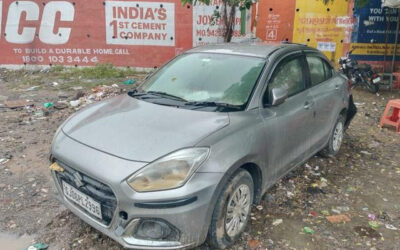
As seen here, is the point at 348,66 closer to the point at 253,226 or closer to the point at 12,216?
the point at 253,226

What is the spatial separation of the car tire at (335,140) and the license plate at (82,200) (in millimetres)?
3310

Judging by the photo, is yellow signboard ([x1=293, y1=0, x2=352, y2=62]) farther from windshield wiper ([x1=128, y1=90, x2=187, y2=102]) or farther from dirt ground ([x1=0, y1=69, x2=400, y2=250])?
windshield wiper ([x1=128, y1=90, x2=187, y2=102])

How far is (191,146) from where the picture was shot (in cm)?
254

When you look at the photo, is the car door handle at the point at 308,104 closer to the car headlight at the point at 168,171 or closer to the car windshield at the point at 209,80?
the car windshield at the point at 209,80

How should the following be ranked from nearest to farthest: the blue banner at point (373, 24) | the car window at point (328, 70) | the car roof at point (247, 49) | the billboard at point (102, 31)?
the car roof at point (247, 49), the car window at point (328, 70), the blue banner at point (373, 24), the billboard at point (102, 31)

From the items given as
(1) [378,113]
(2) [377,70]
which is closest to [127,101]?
(1) [378,113]

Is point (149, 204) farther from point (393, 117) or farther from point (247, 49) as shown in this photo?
point (393, 117)

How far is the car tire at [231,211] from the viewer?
2.64 m

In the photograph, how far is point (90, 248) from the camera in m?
2.87

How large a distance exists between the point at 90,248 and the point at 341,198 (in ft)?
8.80

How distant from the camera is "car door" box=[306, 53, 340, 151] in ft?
13.4

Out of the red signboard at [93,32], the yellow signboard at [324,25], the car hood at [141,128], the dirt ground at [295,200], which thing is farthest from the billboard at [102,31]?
the car hood at [141,128]

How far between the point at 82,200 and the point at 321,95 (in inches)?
116

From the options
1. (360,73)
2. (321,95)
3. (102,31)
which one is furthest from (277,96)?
(102,31)
